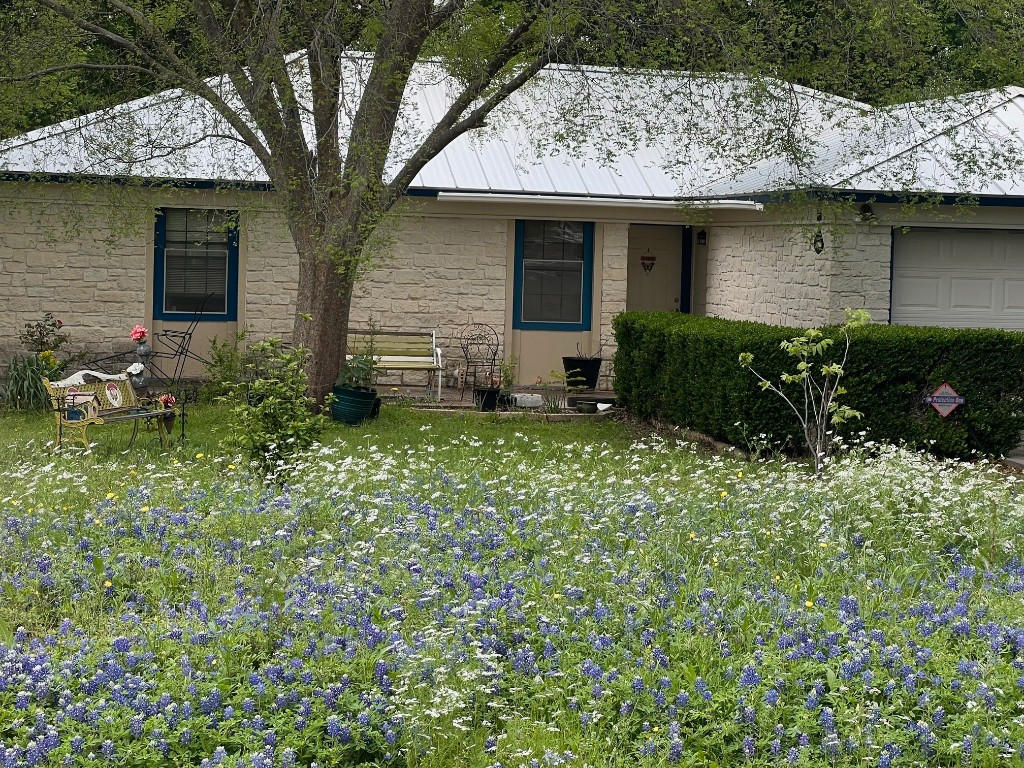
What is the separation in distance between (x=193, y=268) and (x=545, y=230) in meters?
4.75

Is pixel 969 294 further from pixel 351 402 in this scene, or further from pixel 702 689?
pixel 702 689

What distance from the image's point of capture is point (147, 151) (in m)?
15.5

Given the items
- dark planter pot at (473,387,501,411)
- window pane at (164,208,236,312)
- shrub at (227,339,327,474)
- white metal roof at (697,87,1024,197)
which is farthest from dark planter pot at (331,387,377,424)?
white metal roof at (697,87,1024,197)

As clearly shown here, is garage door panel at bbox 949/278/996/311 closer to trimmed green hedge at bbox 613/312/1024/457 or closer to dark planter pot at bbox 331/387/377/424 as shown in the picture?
trimmed green hedge at bbox 613/312/1024/457

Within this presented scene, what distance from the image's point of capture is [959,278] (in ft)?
48.8

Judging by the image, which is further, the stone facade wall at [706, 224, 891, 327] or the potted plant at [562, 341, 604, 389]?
the potted plant at [562, 341, 604, 389]

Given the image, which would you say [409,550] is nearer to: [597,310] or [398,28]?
[398,28]

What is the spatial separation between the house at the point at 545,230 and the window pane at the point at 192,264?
0.03 m

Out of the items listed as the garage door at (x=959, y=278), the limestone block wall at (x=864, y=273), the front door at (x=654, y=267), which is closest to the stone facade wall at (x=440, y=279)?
the front door at (x=654, y=267)

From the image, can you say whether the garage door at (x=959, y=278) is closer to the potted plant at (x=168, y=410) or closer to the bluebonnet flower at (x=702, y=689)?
the potted plant at (x=168, y=410)

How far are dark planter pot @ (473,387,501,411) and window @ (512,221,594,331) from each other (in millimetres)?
2507

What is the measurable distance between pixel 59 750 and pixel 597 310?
1425 cm

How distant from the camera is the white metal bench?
1667 centimetres

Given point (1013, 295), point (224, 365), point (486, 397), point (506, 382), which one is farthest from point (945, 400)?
point (224, 365)
